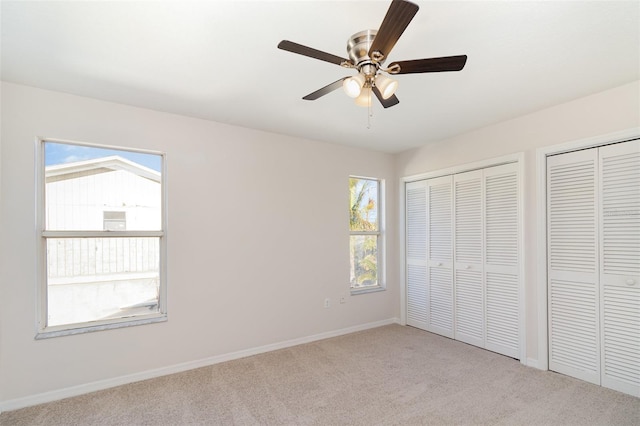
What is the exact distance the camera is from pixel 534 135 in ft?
10.4

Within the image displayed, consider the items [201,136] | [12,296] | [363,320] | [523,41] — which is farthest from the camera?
[363,320]

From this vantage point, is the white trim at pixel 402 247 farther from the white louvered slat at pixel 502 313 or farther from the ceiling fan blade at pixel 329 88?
the ceiling fan blade at pixel 329 88

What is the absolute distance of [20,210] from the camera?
252cm

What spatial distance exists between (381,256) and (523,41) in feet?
10.7

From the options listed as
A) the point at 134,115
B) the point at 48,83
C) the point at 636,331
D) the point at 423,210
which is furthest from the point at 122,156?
the point at 636,331

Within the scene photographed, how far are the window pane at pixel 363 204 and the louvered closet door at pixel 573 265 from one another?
2163 mm

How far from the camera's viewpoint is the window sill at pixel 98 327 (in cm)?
259

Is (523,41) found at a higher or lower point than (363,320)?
higher

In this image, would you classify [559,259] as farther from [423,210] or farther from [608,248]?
[423,210]

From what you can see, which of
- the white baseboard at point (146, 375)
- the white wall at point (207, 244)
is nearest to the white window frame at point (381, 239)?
the white wall at point (207, 244)

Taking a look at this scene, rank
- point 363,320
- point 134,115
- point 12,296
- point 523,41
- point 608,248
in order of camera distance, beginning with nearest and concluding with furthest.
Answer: point 523,41, point 12,296, point 608,248, point 134,115, point 363,320

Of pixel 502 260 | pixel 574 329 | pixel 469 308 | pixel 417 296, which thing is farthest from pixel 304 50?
pixel 417 296

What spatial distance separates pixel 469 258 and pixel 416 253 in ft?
2.65

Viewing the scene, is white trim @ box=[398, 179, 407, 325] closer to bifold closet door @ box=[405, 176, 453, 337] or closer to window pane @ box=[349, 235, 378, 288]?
bifold closet door @ box=[405, 176, 453, 337]
